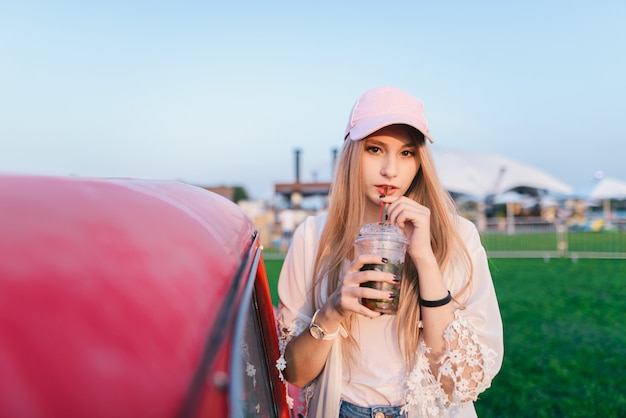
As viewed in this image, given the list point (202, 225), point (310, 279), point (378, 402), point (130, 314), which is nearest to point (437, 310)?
point (378, 402)

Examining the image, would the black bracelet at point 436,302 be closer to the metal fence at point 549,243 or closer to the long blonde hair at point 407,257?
the long blonde hair at point 407,257

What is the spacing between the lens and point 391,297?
5.16 feet

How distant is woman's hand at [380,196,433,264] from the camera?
1.71 m

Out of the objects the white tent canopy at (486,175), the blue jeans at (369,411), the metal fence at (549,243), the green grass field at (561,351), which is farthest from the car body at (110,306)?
the white tent canopy at (486,175)

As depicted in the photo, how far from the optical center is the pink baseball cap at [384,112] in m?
1.88

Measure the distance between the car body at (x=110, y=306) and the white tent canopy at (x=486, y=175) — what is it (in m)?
29.1

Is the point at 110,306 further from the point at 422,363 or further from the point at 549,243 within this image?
the point at 549,243

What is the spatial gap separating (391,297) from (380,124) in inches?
23.7

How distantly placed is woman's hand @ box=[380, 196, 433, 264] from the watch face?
377 mm

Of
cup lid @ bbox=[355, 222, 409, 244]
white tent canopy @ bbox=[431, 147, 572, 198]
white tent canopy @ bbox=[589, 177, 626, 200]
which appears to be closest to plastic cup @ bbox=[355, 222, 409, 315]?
cup lid @ bbox=[355, 222, 409, 244]

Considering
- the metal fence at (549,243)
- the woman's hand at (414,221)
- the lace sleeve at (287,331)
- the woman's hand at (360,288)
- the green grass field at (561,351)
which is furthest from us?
the metal fence at (549,243)


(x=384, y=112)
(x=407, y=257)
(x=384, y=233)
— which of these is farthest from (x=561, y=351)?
(x=384, y=233)

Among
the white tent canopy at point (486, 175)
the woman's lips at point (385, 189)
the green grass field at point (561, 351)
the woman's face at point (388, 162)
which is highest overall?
the woman's face at point (388, 162)

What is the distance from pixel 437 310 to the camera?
1760 millimetres
